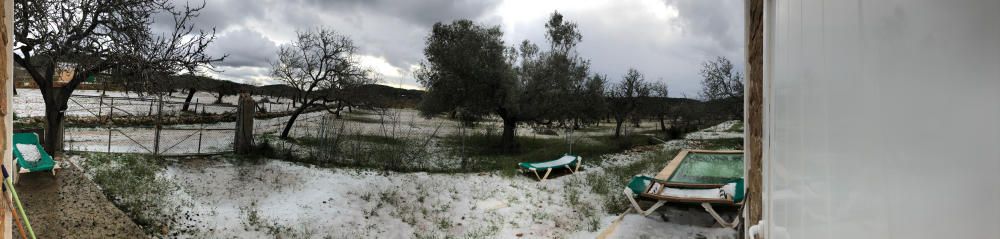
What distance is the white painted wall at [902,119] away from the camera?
0.36 m

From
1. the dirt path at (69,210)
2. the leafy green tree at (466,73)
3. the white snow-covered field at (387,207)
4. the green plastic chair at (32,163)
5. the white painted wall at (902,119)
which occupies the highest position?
the leafy green tree at (466,73)

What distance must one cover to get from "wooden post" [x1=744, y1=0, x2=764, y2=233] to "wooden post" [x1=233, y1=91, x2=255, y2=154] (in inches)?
335

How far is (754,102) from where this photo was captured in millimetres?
2141

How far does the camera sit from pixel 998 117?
0.33m

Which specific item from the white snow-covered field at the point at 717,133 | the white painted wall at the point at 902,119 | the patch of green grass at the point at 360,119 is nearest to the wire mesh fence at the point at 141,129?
the patch of green grass at the point at 360,119

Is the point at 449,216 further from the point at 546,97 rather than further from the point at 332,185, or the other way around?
the point at 546,97

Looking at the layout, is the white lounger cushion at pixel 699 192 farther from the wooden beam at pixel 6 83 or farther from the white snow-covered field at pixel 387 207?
the wooden beam at pixel 6 83

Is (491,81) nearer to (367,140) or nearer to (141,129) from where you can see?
(367,140)

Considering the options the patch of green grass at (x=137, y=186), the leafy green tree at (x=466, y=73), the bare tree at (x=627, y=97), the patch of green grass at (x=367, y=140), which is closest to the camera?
the patch of green grass at (x=137, y=186)

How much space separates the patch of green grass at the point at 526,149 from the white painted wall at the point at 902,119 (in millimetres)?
8560

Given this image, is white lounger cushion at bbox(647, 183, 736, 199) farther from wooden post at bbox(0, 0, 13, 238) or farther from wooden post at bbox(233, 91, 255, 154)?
wooden post at bbox(233, 91, 255, 154)

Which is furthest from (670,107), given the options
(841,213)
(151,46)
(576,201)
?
(841,213)

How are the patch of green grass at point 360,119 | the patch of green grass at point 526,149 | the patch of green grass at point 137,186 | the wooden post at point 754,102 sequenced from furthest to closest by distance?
the patch of green grass at point 526,149 → the patch of green grass at point 360,119 → the patch of green grass at point 137,186 → the wooden post at point 754,102

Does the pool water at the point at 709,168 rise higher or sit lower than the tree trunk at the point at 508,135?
lower
